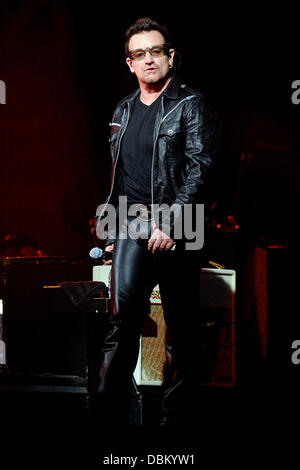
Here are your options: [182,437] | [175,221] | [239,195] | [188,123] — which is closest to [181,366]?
[182,437]

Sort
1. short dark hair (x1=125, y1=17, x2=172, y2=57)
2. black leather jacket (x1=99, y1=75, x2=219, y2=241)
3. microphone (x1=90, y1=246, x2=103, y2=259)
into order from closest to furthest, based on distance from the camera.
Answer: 1. black leather jacket (x1=99, y1=75, x2=219, y2=241)
2. short dark hair (x1=125, y1=17, x2=172, y2=57)
3. microphone (x1=90, y1=246, x2=103, y2=259)

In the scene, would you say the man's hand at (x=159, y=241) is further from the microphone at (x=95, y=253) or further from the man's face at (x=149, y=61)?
the man's face at (x=149, y=61)

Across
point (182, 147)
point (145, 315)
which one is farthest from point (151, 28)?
point (145, 315)

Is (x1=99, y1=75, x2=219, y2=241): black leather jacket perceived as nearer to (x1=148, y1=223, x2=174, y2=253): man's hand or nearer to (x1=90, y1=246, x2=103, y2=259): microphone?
(x1=148, y1=223, x2=174, y2=253): man's hand

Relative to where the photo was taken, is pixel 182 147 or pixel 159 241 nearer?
pixel 159 241

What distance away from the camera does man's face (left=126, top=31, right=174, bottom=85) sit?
Answer: 2483mm

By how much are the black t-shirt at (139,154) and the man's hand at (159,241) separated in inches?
8.0

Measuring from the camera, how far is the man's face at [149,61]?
248 cm

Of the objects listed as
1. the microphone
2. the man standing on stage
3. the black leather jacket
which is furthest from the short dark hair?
the microphone

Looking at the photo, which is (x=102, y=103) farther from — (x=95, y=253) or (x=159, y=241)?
(x=159, y=241)

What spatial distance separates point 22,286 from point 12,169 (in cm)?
395

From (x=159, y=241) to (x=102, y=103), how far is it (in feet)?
16.9

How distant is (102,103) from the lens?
7.10 meters

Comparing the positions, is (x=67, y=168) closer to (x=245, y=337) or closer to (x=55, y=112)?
(x=55, y=112)
